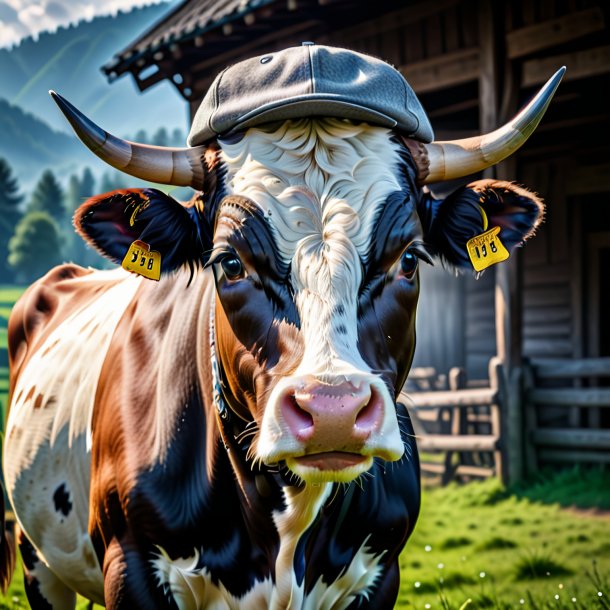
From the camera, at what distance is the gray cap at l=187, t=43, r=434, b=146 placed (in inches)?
105

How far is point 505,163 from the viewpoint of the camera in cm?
911

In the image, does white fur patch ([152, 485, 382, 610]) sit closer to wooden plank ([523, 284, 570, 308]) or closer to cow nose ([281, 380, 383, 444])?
cow nose ([281, 380, 383, 444])

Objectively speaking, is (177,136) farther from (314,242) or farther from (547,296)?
(314,242)

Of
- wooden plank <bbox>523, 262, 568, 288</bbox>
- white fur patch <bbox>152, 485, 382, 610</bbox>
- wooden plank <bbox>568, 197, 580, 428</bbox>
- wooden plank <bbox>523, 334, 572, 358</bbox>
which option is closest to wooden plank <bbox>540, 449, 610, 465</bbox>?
wooden plank <bbox>568, 197, 580, 428</bbox>

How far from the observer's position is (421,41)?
31.3ft

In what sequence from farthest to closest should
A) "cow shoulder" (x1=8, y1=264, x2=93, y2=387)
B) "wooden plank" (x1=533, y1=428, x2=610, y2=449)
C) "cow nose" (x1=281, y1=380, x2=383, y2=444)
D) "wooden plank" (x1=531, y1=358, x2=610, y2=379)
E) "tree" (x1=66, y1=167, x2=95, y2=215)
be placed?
"tree" (x1=66, y1=167, x2=95, y2=215)
"wooden plank" (x1=531, y1=358, x2=610, y2=379)
"wooden plank" (x1=533, y1=428, x2=610, y2=449)
"cow shoulder" (x1=8, y1=264, x2=93, y2=387)
"cow nose" (x1=281, y1=380, x2=383, y2=444)

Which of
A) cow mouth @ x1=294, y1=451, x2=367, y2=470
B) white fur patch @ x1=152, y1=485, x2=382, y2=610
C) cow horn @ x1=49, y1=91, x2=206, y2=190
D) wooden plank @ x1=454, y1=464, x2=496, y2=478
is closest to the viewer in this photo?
cow mouth @ x1=294, y1=451, x2=367, y2=470

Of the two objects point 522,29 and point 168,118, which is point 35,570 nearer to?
point 522,29

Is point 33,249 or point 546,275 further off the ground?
point 33,249

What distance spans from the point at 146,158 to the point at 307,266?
0.72m

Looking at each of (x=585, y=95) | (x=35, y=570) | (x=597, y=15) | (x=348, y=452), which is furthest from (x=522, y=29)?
(x=348, y=452)

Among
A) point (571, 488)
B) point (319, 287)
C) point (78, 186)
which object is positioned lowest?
point (571, 488)

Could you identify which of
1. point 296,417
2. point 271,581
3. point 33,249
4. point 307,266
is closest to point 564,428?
point 271,581

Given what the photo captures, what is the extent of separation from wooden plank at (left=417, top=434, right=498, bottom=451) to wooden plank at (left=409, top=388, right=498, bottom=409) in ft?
1.08
